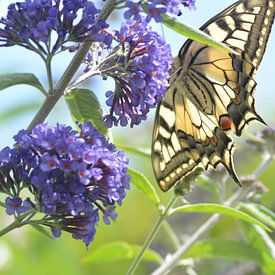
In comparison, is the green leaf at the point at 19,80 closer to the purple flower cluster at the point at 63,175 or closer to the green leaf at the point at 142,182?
the purple flower cluster at the point at 63,175

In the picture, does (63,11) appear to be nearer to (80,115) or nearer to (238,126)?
(80,115)

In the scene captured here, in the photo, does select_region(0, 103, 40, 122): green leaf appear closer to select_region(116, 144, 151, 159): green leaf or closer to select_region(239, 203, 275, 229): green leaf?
select_region(116, 144, 151, 159): green leaf

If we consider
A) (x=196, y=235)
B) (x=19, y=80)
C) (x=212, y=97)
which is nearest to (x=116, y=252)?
(x=196, y=235)

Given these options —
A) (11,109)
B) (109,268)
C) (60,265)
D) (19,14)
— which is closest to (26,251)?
(60,265)

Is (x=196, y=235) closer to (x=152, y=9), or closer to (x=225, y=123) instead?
(x=225, y=123)

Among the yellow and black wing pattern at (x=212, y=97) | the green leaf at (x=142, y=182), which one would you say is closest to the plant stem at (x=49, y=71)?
the green leaf at (x=142, y=182)

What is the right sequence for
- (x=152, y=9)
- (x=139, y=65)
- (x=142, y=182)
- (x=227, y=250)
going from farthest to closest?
1. (x=227, y=250)
2. (x=142, y=182)
3. (x=139, y=65)
4. (x=152, y=9)
